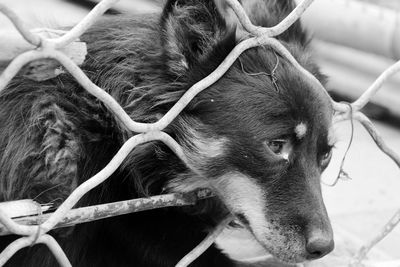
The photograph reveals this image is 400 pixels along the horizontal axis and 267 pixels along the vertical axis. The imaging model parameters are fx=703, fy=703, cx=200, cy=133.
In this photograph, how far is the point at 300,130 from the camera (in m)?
2.57

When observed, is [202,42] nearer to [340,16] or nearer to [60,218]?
[60,218]

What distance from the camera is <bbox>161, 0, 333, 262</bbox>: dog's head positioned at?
2529mm

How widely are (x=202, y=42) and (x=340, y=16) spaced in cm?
347

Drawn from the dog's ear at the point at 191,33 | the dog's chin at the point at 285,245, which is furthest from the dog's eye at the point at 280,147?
the dog's ear at the point at 191,33

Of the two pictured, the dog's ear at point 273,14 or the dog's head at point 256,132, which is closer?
the dog's head at point 256,132

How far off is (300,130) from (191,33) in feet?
1.75

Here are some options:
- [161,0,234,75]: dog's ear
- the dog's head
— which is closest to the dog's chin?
the dog's head

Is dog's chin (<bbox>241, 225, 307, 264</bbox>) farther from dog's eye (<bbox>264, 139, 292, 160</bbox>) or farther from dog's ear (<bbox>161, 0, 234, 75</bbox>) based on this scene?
dog's ear (<bbox>161, 0, 234, 75</bbox>)

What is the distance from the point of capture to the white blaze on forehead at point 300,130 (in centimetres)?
257

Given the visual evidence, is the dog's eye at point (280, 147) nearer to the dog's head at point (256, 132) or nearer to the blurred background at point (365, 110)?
the dog's head at point (256, 132)

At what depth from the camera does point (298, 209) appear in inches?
99.7

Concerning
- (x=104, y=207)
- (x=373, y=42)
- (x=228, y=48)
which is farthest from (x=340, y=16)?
(x=104, y=207)

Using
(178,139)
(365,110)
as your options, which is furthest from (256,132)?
(365,110)

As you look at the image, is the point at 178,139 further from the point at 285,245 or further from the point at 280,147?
the point at 285,245
